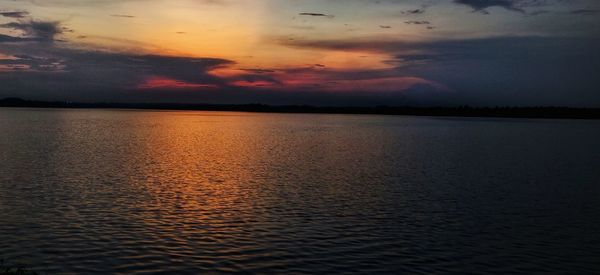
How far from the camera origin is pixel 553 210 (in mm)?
28984

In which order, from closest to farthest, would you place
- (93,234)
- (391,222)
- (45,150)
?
(93,234) < (391,222) < (45,150)

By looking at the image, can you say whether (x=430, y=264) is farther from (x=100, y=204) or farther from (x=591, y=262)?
(x=100, y=204)

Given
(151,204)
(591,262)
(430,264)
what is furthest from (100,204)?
(591,262)

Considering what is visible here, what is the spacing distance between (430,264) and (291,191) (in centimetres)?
1572

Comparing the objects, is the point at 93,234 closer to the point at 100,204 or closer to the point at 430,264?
the point at 100,204

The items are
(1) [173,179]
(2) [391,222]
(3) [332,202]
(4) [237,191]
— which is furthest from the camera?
(1) [173,179]

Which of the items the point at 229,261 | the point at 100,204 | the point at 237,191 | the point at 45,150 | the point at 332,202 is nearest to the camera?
the point at 229,261

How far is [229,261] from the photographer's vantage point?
18000 mm

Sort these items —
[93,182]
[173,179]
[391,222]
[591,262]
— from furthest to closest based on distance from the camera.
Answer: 1. [173,179]
2. [93,182]
3. [391,222]
4. [591,262]

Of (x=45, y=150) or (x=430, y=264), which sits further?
(x=45, y=150)

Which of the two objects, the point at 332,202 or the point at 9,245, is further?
the point at 332,202

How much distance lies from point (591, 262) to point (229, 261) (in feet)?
Result: 41.9

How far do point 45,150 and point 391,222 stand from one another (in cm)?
4610

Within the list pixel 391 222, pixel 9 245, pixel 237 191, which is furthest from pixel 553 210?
pixel 9 245
